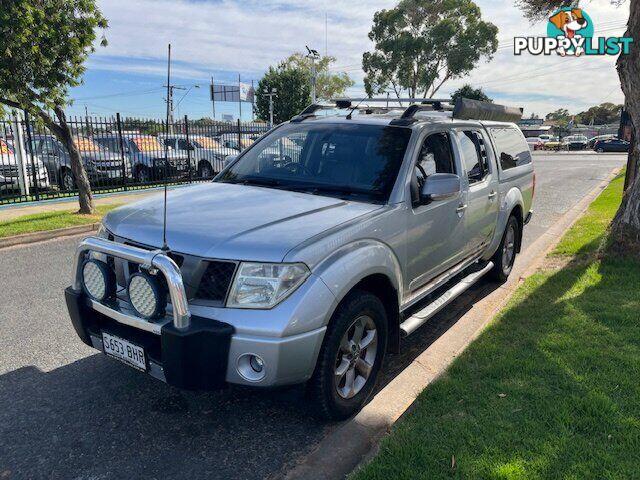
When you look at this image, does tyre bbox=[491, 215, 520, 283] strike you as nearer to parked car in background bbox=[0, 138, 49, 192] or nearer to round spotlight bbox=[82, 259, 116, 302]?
round spotlight bbox=[82, 259, 116, 302]

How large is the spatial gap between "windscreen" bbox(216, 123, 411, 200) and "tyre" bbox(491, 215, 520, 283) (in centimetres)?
246

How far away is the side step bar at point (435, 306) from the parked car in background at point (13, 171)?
11.8 meters

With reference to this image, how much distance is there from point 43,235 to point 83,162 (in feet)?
21.2

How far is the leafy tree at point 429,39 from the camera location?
1474 inches

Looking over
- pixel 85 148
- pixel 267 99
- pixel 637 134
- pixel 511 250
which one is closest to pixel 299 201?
pixel 511 250

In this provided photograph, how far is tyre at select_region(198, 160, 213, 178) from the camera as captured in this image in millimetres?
18364

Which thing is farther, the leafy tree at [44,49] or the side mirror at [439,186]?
the leafy tree at [44,49]

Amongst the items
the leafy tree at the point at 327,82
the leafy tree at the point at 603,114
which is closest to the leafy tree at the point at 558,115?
the leafy tree at the point at 603,114

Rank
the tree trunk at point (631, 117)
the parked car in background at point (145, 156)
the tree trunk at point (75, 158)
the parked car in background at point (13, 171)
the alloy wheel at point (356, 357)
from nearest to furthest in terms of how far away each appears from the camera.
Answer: the alloy wheel at point (356, 357) → the tree trunk at point (631, 117) → the tree trunk at point (75, 158) → the parked car in background at point (13, 171) → the parked car in background at point (145, 156)

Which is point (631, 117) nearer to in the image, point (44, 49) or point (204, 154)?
point (44, 49)

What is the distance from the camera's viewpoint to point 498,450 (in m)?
2.66

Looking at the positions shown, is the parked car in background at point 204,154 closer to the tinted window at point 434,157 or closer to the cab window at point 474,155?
the cab window at point 474,155

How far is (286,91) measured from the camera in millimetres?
49094

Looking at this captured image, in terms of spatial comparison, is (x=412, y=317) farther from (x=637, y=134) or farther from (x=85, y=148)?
(x=85, y=148)
